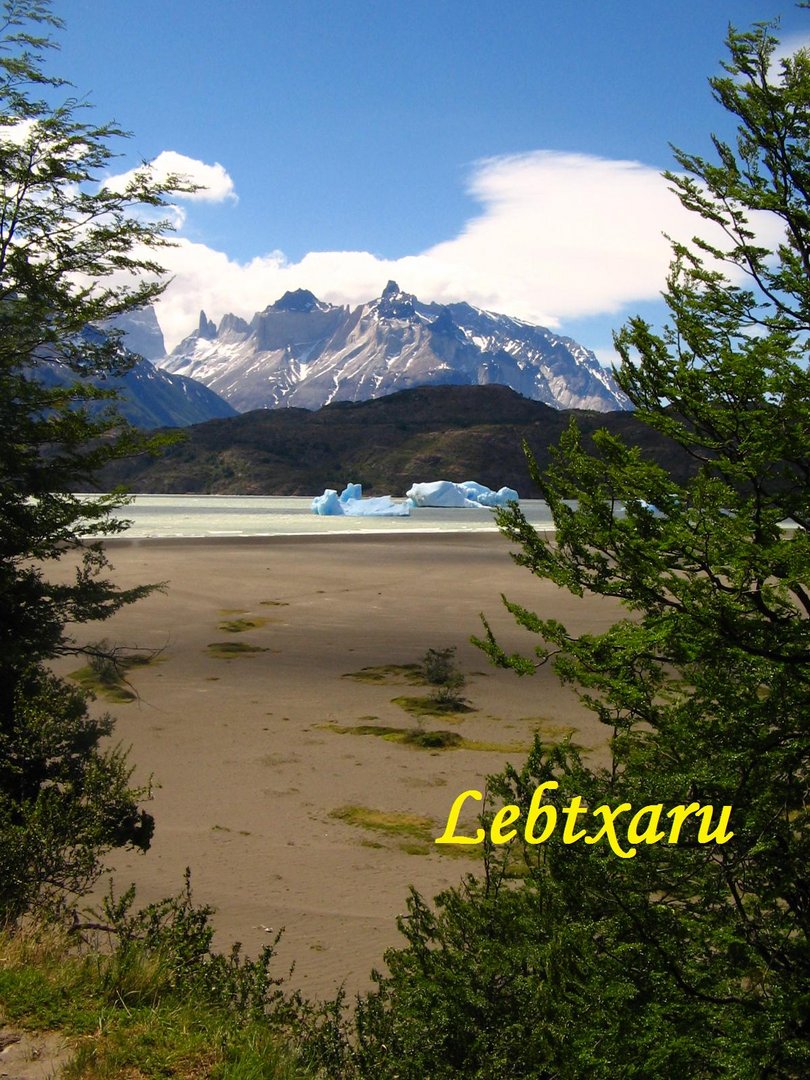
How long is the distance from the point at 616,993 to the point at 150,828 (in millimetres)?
5995

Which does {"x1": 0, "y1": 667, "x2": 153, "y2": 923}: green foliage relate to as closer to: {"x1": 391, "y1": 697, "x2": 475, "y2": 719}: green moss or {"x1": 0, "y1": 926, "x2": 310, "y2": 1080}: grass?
{"x1": 0, "y1": 926, "x2": 310, "y2": 1080}: grass

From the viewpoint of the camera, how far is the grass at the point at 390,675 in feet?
55.6

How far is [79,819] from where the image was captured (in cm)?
677

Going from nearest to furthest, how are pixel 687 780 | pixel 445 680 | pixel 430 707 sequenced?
pixel 687 780 → pixel 430 707 → pixel 445 680

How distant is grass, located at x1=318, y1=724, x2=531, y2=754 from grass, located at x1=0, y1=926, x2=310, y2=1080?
8.37m

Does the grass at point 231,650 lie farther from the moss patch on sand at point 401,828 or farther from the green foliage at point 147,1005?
the green foliage at point 147,1005

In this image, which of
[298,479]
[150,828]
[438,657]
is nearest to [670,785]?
[150,828]

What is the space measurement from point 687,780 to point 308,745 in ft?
32.4

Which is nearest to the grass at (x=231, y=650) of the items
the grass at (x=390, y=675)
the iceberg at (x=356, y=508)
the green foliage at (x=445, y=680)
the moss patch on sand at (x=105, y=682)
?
the moss patch on sand at (x=105, y=682)

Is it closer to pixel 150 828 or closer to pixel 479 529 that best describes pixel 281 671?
pixel 150 828

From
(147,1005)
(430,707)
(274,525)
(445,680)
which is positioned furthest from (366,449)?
(147,1005)

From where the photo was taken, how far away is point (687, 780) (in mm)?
3914

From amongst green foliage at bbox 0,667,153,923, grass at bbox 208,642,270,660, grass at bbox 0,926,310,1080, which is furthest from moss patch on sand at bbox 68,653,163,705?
grass at bbox 0,926,310,1080

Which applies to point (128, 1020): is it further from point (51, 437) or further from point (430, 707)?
point (430, 707)
